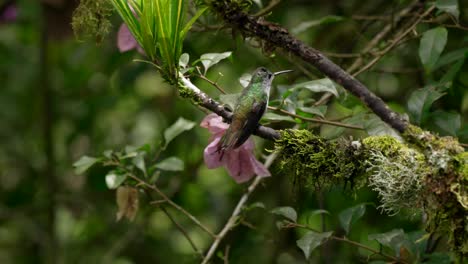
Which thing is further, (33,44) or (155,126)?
(33,44)

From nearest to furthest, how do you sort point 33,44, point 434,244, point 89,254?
point 434,244 → point 89,254 → point 33,44

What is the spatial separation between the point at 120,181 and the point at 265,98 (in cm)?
60

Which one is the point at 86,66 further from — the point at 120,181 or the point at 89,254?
the point at 120,181

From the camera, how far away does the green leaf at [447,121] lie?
1672 millimetres

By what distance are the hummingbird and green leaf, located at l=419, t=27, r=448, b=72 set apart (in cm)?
44

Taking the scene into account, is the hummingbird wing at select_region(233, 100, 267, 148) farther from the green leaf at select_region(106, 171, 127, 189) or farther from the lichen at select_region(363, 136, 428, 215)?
the green leaf at select_region(106, 171, 127, 189)

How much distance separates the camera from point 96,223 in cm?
341

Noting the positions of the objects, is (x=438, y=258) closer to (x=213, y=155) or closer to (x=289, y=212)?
(x=289, y=212)

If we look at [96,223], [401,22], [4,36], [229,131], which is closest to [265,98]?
[229,131]

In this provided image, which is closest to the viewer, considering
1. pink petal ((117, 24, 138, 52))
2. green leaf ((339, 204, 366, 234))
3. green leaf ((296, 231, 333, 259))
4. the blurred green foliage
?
green leaf ((296, 231, 333, 259))

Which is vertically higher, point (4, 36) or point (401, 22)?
point (401, 22)

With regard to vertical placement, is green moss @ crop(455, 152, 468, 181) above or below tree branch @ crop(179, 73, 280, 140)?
above

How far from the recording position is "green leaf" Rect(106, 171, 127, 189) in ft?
6.19

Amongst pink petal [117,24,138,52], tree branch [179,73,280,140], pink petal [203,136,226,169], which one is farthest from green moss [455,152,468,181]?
pink petal [117,24,138,52]
